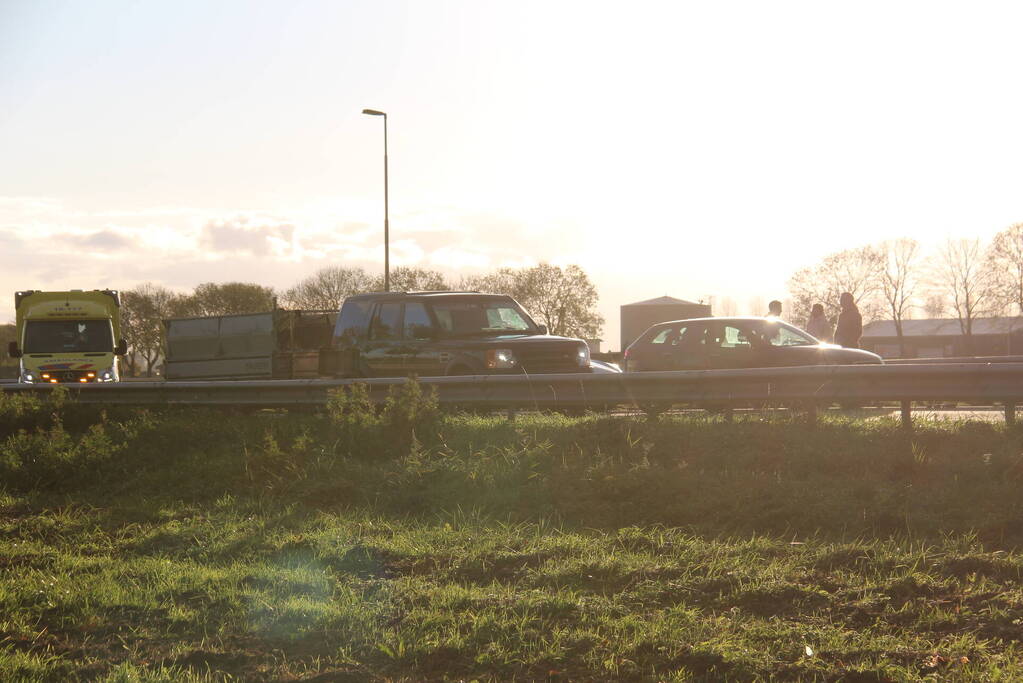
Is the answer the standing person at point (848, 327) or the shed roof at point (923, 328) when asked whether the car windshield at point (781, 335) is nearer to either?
the standing person at point (848, 327)

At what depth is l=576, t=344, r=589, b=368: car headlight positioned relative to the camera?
15.1 metres

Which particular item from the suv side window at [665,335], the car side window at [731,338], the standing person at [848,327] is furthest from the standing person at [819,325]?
the suv side window at [665,335]

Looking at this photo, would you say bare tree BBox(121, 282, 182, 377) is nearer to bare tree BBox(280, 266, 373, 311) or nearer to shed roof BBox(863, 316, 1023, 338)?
bare tree BBox(280, 266, 373, 311)

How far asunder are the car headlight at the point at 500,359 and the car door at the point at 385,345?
1.32 metres

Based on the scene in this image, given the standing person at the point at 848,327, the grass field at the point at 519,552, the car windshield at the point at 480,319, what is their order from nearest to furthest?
the grass field at the point at 519,552
the car windshield at the point at 480,319
the standing person at the point at 848,327

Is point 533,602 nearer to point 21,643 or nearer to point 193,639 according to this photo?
point 193,639

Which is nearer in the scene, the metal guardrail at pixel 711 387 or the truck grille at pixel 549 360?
the metal guardrail at pixel 711 387

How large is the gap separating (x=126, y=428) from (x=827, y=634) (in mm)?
9714

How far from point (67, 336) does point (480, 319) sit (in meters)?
15.7

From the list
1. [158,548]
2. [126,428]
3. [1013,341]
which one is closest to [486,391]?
[126,428]

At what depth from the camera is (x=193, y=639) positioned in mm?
5074

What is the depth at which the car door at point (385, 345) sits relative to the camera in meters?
14.8

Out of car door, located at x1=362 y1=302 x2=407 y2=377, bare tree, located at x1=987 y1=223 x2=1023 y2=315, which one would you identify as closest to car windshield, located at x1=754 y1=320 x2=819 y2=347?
car door, located at x1=362 y1=302 x2=407 y2=377

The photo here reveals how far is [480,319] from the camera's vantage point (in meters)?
15.2
